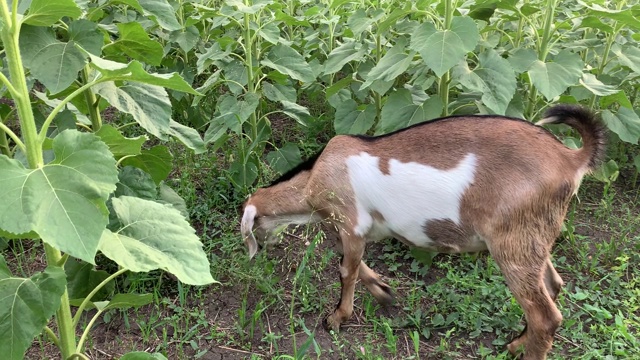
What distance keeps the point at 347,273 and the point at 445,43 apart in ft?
4.26

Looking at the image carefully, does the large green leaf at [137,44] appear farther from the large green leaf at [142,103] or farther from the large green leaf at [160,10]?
the large green leaf at [160,10]

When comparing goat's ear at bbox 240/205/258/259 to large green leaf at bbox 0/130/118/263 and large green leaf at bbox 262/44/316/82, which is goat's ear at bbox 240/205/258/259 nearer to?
large green leaf at bbox 262/44/316/82

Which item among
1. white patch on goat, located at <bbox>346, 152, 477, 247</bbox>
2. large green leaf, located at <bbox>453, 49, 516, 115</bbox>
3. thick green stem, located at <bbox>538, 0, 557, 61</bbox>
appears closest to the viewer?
white patch on goat, located at <bbox>346, 152, 477, 247</bbox>

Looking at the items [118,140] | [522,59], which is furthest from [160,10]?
[522,59]

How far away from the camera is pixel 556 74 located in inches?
128

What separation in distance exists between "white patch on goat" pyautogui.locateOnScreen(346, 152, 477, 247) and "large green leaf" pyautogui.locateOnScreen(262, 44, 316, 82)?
1279 millimetres

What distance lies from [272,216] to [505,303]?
1.39 meters

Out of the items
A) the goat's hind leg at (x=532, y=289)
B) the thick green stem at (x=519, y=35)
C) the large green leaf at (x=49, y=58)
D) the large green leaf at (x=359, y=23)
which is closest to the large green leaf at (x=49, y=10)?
the large green leaf at (x=49, y=58)

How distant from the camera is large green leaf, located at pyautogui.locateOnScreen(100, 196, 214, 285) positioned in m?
1.66

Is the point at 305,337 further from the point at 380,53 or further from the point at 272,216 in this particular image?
the point at 380,53

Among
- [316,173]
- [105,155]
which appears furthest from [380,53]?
[105,155]

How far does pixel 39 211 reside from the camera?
1.41 m

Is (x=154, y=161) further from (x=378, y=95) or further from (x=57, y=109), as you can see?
(x=378, y=95)

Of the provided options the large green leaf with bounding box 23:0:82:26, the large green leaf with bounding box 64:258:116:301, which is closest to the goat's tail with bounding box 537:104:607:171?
the large green leaf with bounding box 23:0:82:26
